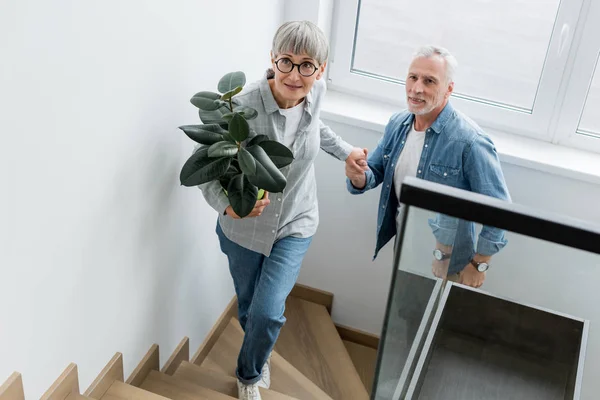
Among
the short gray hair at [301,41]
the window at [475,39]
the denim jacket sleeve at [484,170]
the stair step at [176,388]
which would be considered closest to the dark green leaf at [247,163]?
the short gray hair at [301,41]

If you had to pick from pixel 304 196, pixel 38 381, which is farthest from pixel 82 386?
pixel 304 196

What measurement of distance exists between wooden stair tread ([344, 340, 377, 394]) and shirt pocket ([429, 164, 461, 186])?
126 cm

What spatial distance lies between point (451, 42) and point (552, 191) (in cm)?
77

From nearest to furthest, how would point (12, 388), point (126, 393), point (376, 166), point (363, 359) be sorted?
point (12, 388)
point (126, 393)
point (376, 166)
point (363, 359)

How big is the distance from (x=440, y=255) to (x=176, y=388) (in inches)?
55.7

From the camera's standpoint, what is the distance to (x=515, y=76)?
2852 millimetres

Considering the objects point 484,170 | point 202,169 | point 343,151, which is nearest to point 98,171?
point 202,169

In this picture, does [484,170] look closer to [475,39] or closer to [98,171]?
[475,39]

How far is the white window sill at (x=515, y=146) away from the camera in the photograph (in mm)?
2662

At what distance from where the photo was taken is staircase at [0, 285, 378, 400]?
7.03 ft

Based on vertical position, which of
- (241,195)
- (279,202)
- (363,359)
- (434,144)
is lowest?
(363,359)

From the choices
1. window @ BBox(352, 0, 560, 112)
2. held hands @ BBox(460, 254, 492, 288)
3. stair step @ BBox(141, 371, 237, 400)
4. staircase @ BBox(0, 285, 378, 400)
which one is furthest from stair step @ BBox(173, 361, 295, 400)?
window @ BBox(352, 0, 560, 112)

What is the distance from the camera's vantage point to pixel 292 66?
2.04 metres

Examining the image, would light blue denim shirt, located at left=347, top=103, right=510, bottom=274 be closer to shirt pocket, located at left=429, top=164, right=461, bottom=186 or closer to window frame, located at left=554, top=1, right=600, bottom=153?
shirt pocket, located at left=429, top=164, right=461, bottom=186
